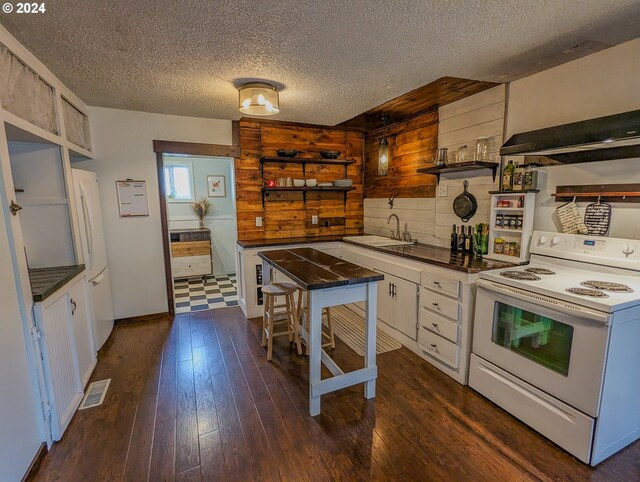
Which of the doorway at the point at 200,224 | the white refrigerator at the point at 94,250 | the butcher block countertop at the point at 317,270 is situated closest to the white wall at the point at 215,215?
the doorway at the point at 200,224

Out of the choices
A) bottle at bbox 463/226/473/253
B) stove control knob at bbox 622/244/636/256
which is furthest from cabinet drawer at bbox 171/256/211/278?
stove control knob at bbox 622/244/636/256

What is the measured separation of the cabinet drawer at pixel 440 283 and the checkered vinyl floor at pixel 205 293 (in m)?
2.62

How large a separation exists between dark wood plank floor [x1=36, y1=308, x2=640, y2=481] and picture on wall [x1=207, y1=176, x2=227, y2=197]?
3623 mm

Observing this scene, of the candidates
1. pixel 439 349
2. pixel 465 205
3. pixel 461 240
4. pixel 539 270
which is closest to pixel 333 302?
pixel 439 349

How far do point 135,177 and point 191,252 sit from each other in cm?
204

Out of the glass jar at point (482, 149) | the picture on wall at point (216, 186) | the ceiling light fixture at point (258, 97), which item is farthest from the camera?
the picture on wall at point (216, 186)

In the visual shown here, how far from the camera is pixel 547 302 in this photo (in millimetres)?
1726

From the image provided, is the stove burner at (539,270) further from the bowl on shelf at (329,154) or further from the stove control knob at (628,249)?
the bowl on shelf at (329,154)

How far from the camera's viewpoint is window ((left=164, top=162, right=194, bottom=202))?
5.57 meters

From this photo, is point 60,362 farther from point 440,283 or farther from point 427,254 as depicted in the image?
point 427,254

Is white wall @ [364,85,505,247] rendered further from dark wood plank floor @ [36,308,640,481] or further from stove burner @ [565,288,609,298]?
dark wood plank floor @ [36,308,640,481]

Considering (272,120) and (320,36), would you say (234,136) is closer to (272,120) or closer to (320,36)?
(272,120)

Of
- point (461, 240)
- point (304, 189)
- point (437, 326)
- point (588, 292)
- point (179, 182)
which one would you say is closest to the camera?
point (588, 292)

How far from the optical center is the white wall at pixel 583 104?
6.13ft
